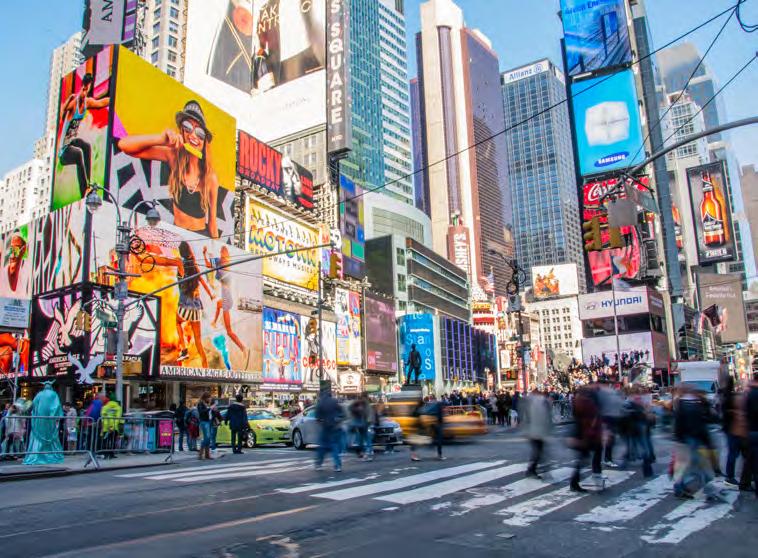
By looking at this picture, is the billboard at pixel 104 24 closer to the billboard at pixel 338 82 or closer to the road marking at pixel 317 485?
the billboard at pixel 338 82

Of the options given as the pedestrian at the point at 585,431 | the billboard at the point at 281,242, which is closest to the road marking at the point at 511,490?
the pedestrian at the point at 585,431

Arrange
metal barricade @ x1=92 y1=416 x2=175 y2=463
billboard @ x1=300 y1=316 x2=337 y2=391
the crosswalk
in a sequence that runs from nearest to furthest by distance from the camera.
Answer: the crosswalk
metal barricade @ x1=92 y1=416 x2=175 y2=463
billboard @ x1=300 y1=316 x2=337 y2=391

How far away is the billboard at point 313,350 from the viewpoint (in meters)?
66.9

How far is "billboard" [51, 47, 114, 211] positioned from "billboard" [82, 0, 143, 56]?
10895 millimetres

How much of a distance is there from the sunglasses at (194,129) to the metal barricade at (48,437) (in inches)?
1650

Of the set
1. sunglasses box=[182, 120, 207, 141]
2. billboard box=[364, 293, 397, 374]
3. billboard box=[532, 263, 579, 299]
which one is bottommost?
billboard box=[364, 293, 397, 374]

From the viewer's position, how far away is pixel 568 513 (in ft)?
25.1

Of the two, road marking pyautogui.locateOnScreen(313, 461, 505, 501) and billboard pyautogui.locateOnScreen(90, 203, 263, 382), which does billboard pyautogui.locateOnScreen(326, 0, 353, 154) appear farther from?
road marking pyautogui.locateOnScreen(313, 461, 505, 501)

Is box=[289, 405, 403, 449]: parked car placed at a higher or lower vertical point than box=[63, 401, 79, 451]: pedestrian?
lower

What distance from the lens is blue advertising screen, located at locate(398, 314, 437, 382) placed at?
Result: 10269cm

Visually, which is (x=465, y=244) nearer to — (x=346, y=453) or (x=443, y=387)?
(x=443, y=387)

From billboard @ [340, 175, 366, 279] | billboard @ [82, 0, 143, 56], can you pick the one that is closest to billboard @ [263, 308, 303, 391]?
billboard @ [340, 175, 366, 279]

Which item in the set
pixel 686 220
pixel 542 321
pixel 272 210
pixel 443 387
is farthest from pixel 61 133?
pixel 542 321

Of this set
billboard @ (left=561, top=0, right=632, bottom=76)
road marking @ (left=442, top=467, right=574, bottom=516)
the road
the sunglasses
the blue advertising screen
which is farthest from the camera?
the blue advertising screen
